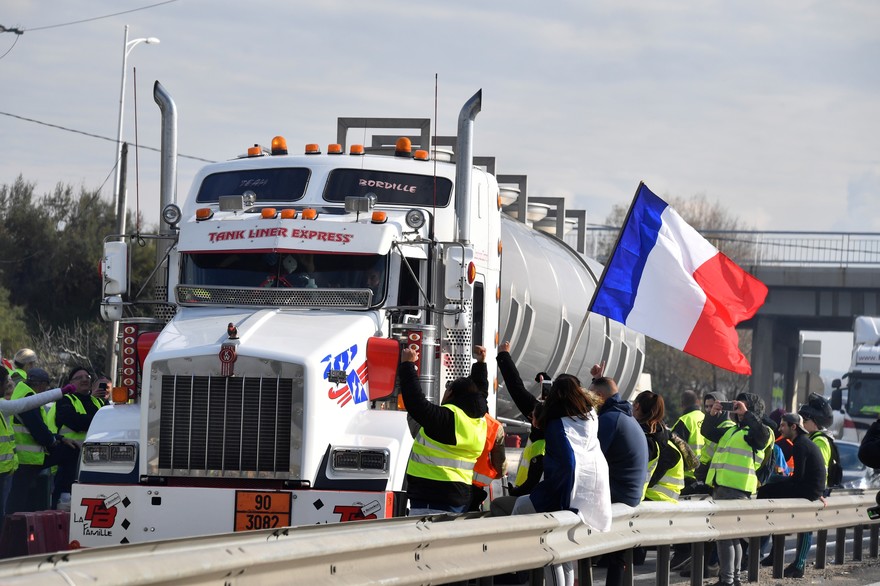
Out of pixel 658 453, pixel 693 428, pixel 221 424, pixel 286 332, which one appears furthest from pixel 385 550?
pixel 693 428

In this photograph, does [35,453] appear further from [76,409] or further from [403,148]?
[403,148]

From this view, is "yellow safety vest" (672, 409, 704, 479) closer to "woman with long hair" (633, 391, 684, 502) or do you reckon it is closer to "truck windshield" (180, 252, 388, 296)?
"woman with long hair" (633, 391, 684, 502)

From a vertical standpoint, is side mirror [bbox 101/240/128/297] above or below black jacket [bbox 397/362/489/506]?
above

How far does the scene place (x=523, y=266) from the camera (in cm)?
1536

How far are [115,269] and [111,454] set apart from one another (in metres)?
2.11

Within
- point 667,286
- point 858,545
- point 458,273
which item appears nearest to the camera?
point 458,273

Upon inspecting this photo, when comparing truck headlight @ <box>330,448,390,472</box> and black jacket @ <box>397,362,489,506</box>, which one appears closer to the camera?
black jacket @ <box>397,362,489,506</box>

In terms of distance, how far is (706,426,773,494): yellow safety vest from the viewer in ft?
43.2

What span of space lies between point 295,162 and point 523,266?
3729 millimetres

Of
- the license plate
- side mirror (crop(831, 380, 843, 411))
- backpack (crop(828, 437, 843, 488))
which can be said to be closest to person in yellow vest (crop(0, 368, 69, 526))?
the license plate

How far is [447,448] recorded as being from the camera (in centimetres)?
913

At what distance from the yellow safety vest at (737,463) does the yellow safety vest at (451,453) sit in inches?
188

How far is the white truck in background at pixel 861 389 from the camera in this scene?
98.3 ft

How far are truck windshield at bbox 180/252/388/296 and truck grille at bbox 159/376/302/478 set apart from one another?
62.8 inches
